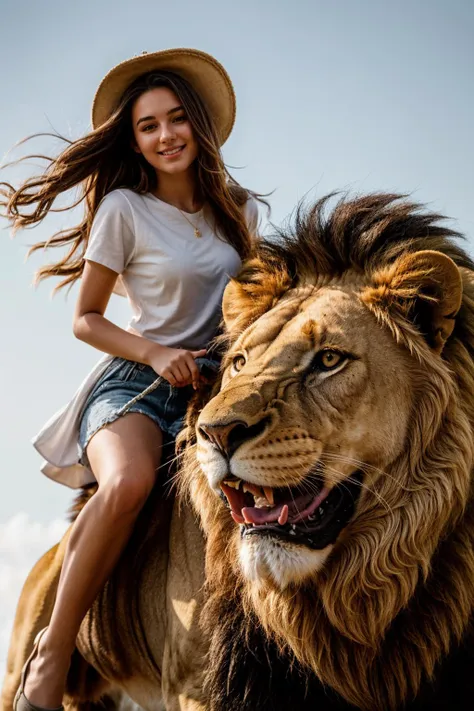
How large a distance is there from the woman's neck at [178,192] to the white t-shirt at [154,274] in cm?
15

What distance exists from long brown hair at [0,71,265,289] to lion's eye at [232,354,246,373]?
3.48 ft

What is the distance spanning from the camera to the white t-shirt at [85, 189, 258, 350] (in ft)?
14.3

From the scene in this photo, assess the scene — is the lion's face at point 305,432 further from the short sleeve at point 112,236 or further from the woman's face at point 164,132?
the woman's face at point 164,132

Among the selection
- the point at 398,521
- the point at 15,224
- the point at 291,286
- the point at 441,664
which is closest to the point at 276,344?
the point at 291,286

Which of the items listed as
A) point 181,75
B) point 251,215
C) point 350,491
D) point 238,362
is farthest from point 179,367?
point 181,75

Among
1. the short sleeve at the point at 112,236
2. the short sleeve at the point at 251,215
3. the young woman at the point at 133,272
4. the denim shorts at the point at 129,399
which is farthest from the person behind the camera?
the short sleeve at the point at 251,215

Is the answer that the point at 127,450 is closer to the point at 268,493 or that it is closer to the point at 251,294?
the point at 251,294

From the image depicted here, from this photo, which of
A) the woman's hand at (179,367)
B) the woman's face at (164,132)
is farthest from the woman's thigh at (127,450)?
the woman's face at (164,132)

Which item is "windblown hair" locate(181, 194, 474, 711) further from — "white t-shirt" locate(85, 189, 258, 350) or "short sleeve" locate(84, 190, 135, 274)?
"short sleeve" locate(84, 190, 135, 274)

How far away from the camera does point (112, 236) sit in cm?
438

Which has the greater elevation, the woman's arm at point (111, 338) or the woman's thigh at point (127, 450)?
the woman's arm at point (111, 338)

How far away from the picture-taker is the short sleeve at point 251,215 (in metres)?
4.91

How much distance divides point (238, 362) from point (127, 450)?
2.22 feet

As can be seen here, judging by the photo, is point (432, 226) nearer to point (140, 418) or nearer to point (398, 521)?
point (398, 521)
